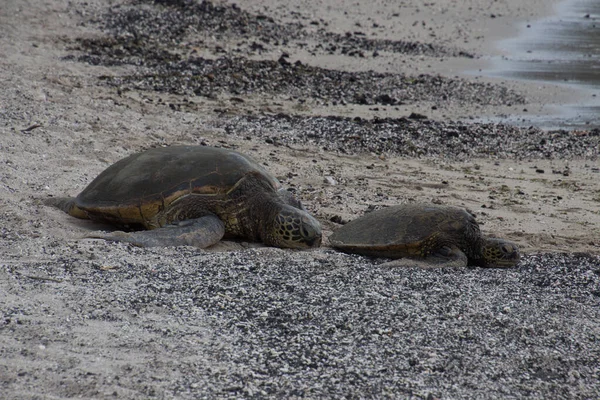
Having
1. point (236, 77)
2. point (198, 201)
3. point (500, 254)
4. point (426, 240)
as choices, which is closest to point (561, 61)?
point (236, 77)

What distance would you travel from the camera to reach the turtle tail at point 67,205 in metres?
5.74

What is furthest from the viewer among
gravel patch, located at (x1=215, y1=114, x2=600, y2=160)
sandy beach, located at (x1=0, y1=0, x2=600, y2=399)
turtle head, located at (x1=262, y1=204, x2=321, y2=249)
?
gravel patch, located at (x1=215, y1=114, x2=600, y2=160)

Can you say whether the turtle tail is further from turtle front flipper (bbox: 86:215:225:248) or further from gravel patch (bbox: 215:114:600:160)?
gravel patch (bbox: 215:114:600:160)

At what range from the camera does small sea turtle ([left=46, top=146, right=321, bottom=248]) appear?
5.53 m

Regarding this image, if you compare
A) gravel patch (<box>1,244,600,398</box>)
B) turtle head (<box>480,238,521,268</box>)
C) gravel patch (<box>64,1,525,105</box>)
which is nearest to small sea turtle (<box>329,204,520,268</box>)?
turtle head (<box>480,238,521,268</box>)

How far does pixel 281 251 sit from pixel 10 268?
171cm

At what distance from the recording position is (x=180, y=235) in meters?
5.24

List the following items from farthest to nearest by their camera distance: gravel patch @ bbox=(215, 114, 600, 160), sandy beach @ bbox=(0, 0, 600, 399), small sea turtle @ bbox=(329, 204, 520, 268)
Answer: gravel patch @ bbox=(215, 114, 600, 160)
small sea turtle @ bbox=(329, 204, 520, 268)
sandy beach @ bbox=(0, 0, 600, 399)

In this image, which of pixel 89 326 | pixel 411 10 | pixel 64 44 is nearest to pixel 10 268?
pixel 89 326

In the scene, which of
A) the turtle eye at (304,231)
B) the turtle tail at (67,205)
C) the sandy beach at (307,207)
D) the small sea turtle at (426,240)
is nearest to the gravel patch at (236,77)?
the sandy beach at (307,207)

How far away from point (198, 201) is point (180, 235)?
0.51m

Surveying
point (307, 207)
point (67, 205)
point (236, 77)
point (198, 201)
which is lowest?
point (307, 207)

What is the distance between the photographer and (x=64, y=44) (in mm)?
12523

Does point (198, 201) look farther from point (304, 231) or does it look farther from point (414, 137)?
point (414, 137)
